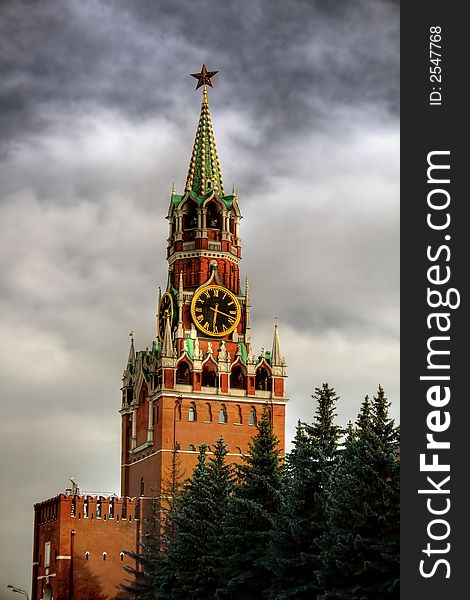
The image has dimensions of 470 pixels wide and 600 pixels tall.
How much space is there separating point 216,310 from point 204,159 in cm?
1535

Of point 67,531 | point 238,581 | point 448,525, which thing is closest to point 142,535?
point 67,531

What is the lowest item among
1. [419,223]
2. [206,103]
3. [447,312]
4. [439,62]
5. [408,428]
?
[408,428]

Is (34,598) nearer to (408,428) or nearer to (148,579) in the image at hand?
(148,579)

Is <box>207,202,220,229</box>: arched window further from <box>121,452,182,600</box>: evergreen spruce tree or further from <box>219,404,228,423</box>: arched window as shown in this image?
<box>121,452,182,600</box>: evergreen spruce tree

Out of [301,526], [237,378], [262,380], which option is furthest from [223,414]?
[301,526]

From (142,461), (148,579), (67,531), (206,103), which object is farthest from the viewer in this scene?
(206,103)

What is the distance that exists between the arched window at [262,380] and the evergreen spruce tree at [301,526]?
55.7 m

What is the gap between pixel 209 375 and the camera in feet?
364

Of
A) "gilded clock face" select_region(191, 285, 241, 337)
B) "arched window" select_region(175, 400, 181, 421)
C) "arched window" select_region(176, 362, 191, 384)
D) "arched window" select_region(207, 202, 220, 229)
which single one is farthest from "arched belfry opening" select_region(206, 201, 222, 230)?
"arched window" select_region(175, 400, 181, 421)

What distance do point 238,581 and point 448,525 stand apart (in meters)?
27.0

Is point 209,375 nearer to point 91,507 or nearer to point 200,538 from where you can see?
point 91,507

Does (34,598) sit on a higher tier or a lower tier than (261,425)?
lower

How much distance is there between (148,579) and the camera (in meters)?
81.8

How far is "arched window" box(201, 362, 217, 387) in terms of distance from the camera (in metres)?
110
